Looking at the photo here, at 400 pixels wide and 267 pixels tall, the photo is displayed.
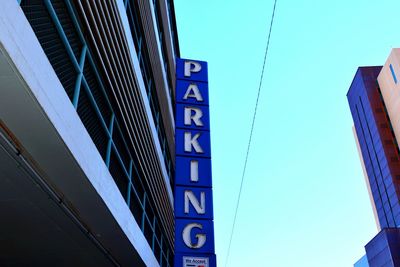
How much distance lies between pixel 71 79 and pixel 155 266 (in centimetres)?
779

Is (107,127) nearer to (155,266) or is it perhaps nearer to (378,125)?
(155,266)

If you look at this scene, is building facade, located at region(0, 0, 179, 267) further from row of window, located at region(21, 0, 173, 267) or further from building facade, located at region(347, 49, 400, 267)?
building facade, located at region(347, 49, 400, 267)

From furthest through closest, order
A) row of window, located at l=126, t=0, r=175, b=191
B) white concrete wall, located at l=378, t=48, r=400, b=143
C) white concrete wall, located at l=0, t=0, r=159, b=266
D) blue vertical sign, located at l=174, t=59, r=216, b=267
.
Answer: white concrete wall, located at l=378, t=48, r=400, b=143
row of window, located at l=126, t=0, r=175, b=191
blue vertical sign, located at l=174, t=59, r=216, b=267
white concrete wall, located at l=0, t=0, r=159, b=266

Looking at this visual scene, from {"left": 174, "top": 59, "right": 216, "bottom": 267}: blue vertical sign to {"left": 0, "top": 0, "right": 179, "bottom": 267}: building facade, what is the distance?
3.79ft

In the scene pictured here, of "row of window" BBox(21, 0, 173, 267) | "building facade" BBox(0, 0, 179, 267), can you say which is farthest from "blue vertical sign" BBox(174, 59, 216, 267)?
"row of window" BBox(21, 0, 173, 267)

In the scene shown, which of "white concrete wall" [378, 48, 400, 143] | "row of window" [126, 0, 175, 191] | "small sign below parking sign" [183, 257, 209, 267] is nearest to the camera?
"small sign below parking sign" [183, 257, 209, 267]

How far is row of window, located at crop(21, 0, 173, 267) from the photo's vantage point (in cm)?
720

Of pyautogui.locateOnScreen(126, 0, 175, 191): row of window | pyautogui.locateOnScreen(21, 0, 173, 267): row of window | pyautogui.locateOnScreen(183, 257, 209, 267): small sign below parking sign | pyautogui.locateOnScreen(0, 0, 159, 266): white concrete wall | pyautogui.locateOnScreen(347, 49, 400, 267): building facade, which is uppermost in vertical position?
pyautogui.locateOnScreen(347, 49, 400, 267): building facade

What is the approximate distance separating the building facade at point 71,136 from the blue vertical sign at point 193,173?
3.79ft

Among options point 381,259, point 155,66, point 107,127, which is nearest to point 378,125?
point 381,259

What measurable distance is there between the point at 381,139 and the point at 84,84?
3360 inches

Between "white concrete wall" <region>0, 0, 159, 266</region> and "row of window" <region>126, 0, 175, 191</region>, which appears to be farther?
"row of window" <region>126, 0, 175, 191</region>

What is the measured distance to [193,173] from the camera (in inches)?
502

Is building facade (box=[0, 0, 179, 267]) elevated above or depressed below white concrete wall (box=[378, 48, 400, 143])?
below
